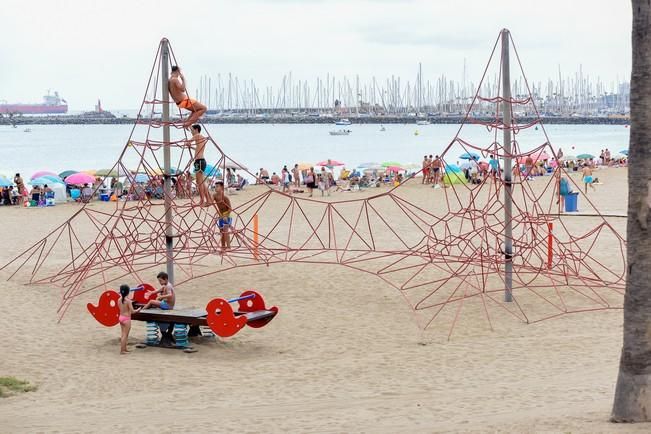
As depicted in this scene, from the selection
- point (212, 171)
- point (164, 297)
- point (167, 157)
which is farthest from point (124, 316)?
point (212, 171)

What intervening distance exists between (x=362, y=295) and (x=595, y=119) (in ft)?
472

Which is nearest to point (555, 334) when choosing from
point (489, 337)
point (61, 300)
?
point (489, 337)

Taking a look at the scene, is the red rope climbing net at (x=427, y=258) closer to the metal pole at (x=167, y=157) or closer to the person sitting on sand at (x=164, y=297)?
the metal pole at (x=167, y=157)

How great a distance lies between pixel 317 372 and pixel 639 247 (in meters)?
4.13

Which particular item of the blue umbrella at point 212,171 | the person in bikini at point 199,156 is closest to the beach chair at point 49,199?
the blue umbrella at point 212,171

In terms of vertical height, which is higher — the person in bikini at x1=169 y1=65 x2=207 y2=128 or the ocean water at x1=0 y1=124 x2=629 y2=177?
the person in bikini at x1=169 y1=65 x2=207 y2=128

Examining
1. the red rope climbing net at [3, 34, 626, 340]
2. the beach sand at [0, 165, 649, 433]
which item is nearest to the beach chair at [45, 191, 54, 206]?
A: the red rope climbing net at [3, 34, 626, 340]

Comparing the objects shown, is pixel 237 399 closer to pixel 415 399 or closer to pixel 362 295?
pixel 415 399

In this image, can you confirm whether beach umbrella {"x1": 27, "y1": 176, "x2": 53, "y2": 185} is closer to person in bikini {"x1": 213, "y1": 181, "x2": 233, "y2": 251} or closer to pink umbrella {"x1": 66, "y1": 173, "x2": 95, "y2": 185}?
pink umbrella {"x1": 66, "y1": 173, "x2": 95, "y2": 185}

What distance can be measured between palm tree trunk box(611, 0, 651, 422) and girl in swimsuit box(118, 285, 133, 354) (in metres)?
6.04

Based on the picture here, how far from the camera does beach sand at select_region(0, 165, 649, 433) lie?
8250mm

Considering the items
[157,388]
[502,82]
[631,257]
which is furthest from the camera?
[502,82]

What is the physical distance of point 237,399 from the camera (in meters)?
9.29

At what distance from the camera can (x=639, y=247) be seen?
7.46 m
